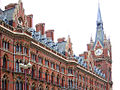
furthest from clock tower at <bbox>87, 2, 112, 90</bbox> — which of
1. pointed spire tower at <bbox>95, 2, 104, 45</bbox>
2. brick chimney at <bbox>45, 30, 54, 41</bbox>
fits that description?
brick chimney at <bbox>45, 30, 54, 41</bbox>

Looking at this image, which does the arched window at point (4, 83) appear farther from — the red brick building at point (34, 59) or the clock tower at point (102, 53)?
the clock tower at point (102, 53)

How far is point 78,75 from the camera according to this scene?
74312mm

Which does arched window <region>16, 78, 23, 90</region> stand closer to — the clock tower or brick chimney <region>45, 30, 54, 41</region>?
brick chimney <region>45, 30, 54, 41</region>

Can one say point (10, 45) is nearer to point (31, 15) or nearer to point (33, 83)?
point (33, 83)

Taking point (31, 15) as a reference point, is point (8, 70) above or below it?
below

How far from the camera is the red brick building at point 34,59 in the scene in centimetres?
4556

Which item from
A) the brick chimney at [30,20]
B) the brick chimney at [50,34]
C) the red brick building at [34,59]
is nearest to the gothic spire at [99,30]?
the red brick building at [34,59]

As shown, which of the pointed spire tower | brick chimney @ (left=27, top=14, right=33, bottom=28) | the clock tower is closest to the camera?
brick chimney @ (left=27, top=14, right=33, bottom=28)

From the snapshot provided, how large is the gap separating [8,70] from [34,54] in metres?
10.2

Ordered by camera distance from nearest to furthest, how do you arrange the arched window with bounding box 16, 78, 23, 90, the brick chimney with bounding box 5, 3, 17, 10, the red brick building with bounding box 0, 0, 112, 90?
the red brick building with bounding box 0, 0, 112, 90
the arched window with bounding box 16, 78, 23, 90
the brick chimney with bounding box 5, 3, 17, 10

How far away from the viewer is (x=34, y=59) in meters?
54.1

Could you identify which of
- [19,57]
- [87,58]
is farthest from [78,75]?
[19,57]

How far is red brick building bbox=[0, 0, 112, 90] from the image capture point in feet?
149

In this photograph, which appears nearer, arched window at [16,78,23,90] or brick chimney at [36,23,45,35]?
arched window at [16,78,23,90]
